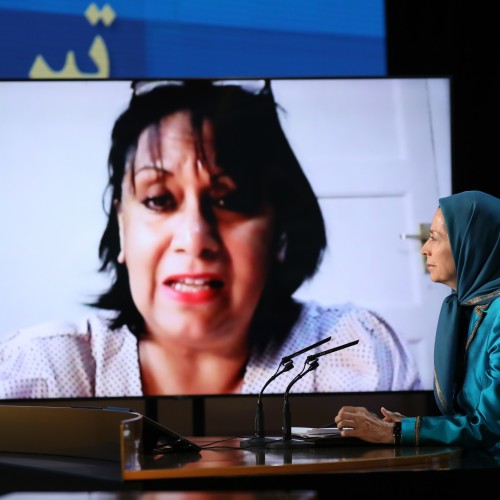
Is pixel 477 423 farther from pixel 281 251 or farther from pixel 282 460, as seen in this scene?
pixel 281 251

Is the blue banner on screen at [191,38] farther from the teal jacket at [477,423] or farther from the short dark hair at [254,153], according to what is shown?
the teal jacket at [477,423]

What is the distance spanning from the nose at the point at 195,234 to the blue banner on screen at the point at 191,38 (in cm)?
73

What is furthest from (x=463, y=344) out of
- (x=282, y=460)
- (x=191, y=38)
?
(x=191, y=38)

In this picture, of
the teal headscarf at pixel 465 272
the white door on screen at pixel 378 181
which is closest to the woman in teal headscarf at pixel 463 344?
the teal headscarf at pixel 465 272

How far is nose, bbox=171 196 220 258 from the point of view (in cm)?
393

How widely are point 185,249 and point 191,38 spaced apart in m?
1.02

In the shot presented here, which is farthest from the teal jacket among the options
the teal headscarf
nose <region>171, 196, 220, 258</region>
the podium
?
nose <region>171, 196, 220, 258</region>

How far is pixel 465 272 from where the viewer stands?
2.74 metres

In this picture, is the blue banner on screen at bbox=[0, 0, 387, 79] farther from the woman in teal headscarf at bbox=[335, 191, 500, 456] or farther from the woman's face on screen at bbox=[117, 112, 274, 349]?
the woman in teal headscarf at bbox=[335, 191, 500, 456]

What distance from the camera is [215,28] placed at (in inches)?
170

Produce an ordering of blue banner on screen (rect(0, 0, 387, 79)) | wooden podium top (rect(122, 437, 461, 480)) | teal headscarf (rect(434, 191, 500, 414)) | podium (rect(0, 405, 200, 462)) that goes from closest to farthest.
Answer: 1. wooden podium top (rect(122, 437, 461, 480))
2. podium (rect(0, 405, 200, 462))
3. teal headscarf (rect(434, 191, 500, 414))
4. blue banner on screen (rect(0, 0, 387, 79))

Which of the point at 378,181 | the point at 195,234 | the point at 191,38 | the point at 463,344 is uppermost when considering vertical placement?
the point at 191,38

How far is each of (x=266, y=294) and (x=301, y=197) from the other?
0.43 m

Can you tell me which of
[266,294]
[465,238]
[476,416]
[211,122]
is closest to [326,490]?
[476,416]
